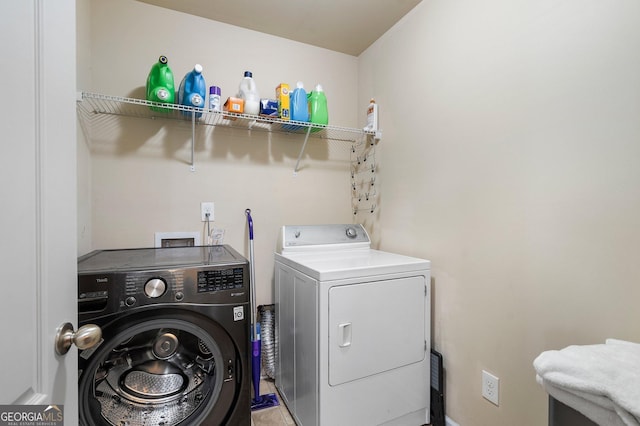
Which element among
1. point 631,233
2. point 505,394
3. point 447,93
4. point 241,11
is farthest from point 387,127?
point 505,394

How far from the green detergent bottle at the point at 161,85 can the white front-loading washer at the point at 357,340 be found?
1.17 metres

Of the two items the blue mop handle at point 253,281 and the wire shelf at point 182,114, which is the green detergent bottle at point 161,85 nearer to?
the wire shelf at point 182,114

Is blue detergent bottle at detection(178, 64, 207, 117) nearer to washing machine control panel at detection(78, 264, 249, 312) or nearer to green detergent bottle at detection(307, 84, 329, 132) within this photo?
green detergent bottle at detection(307, 84, 329, 132)

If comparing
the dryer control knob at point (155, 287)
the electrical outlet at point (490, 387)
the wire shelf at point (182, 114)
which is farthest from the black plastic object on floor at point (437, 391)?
the wire shelf at point (182, 114)

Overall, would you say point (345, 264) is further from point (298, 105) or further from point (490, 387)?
point (298, 105)

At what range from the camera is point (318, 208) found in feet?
7.73

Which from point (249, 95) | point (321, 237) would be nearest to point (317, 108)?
point (249, 95)

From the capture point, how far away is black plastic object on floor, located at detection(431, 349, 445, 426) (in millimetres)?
1589

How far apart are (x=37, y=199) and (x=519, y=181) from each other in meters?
1.63

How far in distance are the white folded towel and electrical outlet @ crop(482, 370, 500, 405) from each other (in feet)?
Result: 2.15

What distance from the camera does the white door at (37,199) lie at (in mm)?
469

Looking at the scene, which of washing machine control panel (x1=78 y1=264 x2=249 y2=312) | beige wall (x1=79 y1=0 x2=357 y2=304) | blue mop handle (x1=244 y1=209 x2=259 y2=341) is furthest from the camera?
blue mop handle (x1=244 y1=209 x2=259 y2=341)

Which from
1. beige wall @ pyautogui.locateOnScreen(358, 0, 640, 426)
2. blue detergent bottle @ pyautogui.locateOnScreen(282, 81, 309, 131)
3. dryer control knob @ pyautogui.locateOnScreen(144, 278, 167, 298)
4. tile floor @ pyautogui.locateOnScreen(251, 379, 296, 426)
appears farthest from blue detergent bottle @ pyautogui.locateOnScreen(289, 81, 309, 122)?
tile floor @ pyautogui.locateOnScreen(251, 379, 296, 426)

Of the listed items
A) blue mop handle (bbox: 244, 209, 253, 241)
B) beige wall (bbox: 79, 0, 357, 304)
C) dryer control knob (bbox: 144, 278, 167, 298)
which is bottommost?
dryer control knob (bbox: 144, 278, 167, 298)
